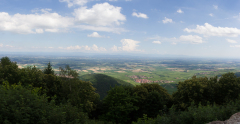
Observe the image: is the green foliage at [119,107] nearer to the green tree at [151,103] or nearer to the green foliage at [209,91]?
the green tree at [151,103]

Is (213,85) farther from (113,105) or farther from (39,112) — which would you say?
(39,112)

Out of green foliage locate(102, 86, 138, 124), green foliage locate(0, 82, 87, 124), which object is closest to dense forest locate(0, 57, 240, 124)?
green foliage locate(102, 86, 138, 124)

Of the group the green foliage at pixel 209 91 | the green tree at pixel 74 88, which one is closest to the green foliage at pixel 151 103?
the green foliage at pixel 209 91

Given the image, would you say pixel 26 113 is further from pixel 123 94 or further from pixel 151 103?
pixel 151 103

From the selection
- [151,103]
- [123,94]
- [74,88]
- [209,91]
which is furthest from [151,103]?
[74,88]

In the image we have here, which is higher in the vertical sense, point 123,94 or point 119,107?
point 123,94

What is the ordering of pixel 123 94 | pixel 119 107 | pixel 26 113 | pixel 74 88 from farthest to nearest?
pixel 74 88
pixel 123 94
pixel 119 107
pixel 26 113

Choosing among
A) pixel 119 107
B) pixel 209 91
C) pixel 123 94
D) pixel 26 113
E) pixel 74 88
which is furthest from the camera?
pixel 74 88

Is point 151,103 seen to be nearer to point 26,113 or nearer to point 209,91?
point 209,91

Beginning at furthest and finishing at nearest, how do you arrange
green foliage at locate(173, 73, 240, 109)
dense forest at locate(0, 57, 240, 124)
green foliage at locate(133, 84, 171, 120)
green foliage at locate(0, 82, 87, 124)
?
1. green foliage at locate(133, 84, 171, 120)
2. green foliage at locate(173, 73, 240, 109)
3. dense forest at locate(0, 57, 240, 124)
4. green foliage at locate(0, 82, 87, 124)

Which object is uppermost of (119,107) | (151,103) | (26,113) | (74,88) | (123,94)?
(26,113)

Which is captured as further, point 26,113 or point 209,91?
point 209,91

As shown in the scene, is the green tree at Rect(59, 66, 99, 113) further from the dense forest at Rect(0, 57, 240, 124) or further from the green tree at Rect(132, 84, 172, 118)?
the green tree at Rect(132, 84, 172, 118)

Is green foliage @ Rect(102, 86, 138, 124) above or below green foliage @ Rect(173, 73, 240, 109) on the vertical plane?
below
